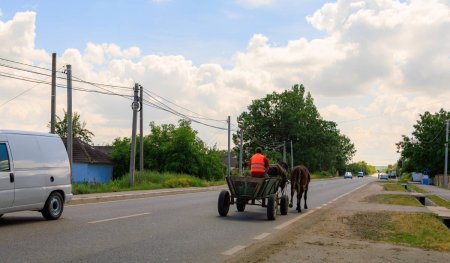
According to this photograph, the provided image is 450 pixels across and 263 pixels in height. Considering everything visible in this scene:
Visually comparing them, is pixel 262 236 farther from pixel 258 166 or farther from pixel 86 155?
pixel 86 155

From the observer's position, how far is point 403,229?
1255 cm

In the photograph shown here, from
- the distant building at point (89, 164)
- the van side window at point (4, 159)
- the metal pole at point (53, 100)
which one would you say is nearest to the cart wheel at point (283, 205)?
the van side window at point (4, 159)

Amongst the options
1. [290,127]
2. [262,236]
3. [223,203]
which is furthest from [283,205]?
[290,127]

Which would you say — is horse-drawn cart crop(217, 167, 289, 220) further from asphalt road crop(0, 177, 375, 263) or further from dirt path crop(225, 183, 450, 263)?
dirt path crop(225, 183, 450, 263)

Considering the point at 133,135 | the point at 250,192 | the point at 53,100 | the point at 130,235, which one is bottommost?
the point at 130,235

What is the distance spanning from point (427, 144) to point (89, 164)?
4999 cm

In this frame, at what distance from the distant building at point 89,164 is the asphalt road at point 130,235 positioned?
112 ft

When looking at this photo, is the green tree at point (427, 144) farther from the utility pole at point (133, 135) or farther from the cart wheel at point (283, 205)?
the cart wheel at point (283, 205)

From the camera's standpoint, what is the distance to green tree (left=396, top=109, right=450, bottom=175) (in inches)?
3014

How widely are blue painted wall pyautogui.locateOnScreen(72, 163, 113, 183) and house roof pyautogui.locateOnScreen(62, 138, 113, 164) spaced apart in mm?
459

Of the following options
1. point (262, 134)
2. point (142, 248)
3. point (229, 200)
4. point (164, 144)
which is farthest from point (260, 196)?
point (262, 134)

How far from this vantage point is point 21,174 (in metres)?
11.9

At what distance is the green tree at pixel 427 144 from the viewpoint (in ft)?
251

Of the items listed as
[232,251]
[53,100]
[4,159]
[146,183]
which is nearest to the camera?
[232,251]
